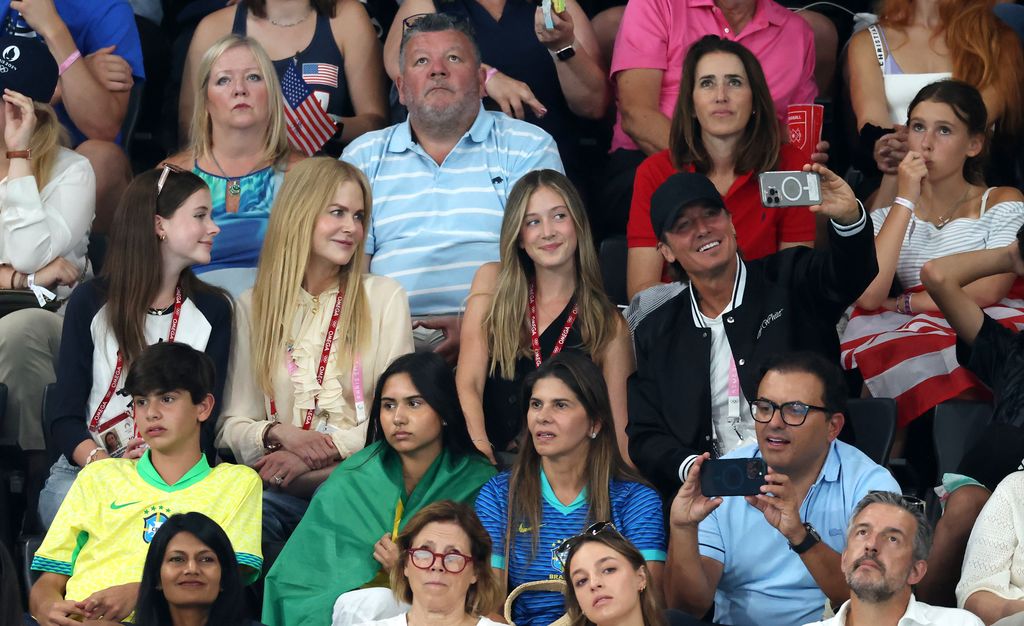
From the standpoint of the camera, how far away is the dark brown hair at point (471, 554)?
397 cm

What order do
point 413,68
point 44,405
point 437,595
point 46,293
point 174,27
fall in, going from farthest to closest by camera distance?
point 174,27 → point 413,68 → point 46,293 → point 44,405 → point 437,595

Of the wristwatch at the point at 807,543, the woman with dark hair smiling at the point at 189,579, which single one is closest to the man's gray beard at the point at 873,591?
the wristwatch at the point at 807,543

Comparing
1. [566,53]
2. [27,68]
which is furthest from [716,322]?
[27,68]

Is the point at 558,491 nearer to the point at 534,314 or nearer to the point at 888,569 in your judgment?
the point at 534,314

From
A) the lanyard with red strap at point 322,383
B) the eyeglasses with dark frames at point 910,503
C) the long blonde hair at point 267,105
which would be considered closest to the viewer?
the eyeglasses with dark frames at point 910,503

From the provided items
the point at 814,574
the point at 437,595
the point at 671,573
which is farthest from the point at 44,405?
the point at 814,574

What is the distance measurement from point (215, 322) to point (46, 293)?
629mm

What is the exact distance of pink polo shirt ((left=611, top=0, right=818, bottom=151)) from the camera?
5.93 meters

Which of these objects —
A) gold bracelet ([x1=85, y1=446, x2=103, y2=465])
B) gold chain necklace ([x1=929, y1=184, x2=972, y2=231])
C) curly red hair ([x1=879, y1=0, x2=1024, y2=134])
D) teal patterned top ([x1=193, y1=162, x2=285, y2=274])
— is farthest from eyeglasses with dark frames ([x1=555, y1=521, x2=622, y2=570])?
curly red hair ([x1=879, y1=0, x2=1024, y2=134])

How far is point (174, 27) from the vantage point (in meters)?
6.93

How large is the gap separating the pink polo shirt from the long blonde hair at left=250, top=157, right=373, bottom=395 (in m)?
1.36

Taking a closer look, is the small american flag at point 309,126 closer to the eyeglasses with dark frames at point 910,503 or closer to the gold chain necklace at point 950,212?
the gold chain necklace at point 950,212

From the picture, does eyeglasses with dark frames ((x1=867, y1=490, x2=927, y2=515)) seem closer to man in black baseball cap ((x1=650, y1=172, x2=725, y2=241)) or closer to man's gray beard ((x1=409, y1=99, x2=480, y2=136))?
man in black baseball cap ((x1=650, y1=172, x2=725, y2=241))

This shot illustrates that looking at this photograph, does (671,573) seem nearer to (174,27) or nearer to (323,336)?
(323,336)
